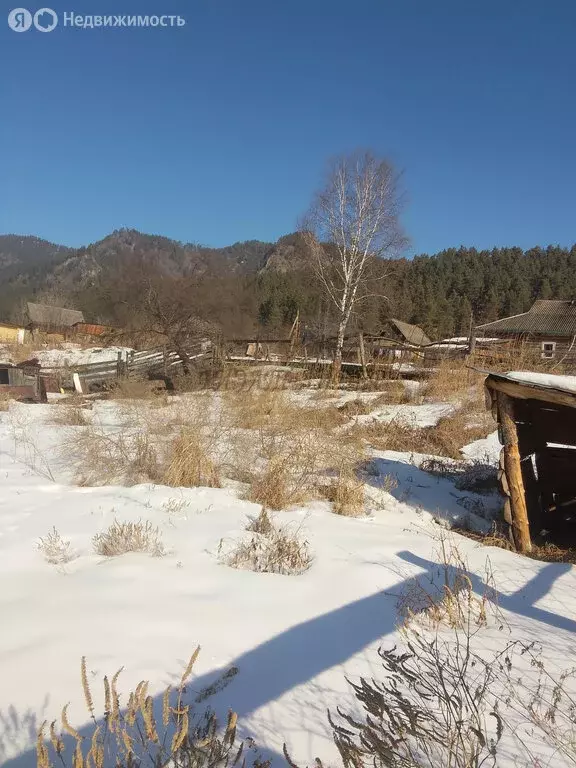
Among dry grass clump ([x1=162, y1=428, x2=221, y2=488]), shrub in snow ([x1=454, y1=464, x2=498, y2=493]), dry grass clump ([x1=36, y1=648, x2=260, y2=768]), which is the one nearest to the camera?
dry grass clump ([x1=36, y1=648, x2=260, y2=768])

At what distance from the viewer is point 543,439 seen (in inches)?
230

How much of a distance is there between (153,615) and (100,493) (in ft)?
8.75

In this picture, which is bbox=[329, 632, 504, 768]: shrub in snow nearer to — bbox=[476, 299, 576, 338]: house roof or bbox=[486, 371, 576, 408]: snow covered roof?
bbox=[486, 371, 576, 408]: snow covered roof

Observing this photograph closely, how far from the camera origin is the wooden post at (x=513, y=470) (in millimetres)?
4922

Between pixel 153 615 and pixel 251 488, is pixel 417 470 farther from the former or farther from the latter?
pixel 153 615

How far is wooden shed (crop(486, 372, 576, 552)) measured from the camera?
15.2ft

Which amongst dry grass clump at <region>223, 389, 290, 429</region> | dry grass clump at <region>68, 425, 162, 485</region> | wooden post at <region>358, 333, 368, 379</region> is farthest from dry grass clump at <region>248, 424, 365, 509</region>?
wooden post at <region>358, 333, 368, 379</region>

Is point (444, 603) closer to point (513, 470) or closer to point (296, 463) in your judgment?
point (513, 470)

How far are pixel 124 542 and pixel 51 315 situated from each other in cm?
5713

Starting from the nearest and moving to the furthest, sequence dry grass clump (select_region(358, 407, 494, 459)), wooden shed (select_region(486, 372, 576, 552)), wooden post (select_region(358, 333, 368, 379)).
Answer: wooden shed (select_region(486, 372, 576, 552)), dry grass clump (select_region(358, 407, 494, 459)), wooden post (select_region(358, 333, 368, 379))

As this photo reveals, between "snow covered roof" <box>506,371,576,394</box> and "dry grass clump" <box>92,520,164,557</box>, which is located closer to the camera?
→ "dry grass clump" <box>92,520,164,557</box>

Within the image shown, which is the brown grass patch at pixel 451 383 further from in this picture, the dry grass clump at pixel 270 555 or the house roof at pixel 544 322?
the house roof at pixel 544 322

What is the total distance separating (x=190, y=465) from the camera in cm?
568

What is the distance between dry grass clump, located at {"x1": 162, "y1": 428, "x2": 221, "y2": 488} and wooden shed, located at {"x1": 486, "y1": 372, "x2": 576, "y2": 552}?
3331 mm
